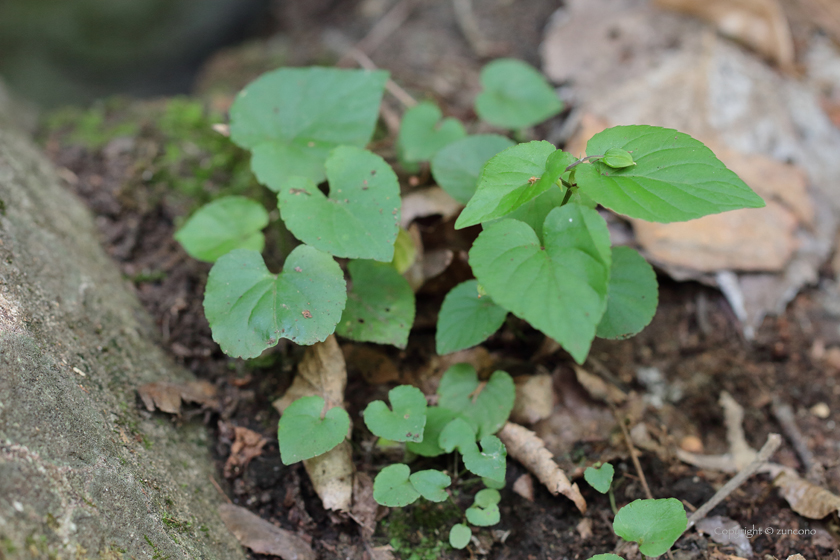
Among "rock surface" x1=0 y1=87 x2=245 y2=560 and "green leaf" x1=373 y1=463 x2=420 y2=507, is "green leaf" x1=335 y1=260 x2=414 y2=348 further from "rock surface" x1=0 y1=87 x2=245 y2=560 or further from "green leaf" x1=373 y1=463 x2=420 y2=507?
"rock surface" x1=0 y1=87 x2=245 y2=560

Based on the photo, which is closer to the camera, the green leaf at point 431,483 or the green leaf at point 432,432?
the green leaf at point 431,483

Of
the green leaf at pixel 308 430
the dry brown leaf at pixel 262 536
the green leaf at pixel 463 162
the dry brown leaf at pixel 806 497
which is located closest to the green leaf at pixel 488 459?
the green leaf at pixel 308 430

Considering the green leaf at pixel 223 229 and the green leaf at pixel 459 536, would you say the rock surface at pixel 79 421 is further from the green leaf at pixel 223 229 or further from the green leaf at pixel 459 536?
the green leaf at pixel 459 536

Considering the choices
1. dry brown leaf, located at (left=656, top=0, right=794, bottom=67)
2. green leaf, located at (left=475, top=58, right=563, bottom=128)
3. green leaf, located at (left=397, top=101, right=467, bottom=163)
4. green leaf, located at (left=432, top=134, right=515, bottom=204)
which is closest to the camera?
green leaf, located at (left=432, top=134, right=515, bottom=204)

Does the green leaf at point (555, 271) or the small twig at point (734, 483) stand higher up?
the green leaf at point (555, 271)

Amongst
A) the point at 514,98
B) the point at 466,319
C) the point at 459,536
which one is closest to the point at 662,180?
the point at 466,319

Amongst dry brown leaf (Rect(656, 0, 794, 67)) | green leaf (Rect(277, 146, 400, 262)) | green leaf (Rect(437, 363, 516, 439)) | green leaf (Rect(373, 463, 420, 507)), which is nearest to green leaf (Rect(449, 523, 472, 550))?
green leaf (Rect(373, 463, 420, 507))
